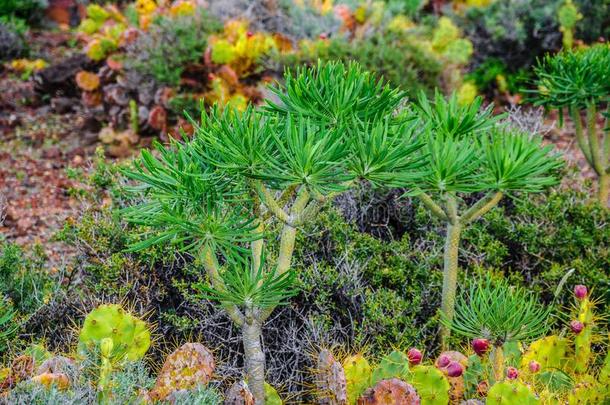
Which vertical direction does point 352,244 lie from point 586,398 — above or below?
below

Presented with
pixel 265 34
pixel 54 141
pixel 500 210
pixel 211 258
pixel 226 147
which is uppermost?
pixel 226 147

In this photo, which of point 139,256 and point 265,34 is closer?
point 139,256

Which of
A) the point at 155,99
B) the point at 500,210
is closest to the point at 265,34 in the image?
the point at 155,99

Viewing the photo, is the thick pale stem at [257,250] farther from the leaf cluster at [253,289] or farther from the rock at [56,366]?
the rock at [56,366]

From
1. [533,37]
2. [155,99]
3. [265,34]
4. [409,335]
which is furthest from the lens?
[533,37]

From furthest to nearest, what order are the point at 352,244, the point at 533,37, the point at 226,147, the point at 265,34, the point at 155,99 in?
the point at 533,37, the point at 265,34, the point at 155,99, the point at 352,244, the point at 226,147

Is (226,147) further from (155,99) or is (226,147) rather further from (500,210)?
(155,99)

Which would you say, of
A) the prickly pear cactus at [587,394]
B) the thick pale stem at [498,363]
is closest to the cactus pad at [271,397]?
the thick pale stem at [498,363]
